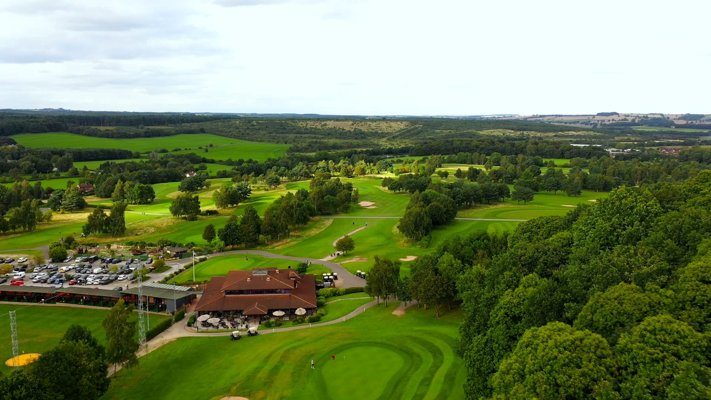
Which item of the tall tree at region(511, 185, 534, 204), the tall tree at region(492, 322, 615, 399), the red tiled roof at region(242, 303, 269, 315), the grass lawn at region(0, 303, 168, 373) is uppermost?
the tall tree at region(492, 322, 615, 399)

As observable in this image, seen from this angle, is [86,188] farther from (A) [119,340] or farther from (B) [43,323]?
(A) [119,340]

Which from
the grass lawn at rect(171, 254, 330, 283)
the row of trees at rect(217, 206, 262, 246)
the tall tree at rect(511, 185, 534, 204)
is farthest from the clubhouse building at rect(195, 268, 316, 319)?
the tall tree at rect(511, 185, 534, 204)

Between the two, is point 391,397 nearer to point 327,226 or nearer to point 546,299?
point 546,299

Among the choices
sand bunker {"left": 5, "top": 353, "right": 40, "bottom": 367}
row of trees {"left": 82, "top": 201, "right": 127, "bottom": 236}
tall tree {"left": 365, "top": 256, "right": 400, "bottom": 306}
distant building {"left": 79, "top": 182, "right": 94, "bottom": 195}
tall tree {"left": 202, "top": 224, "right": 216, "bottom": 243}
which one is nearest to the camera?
sand bunker {"left": 5, "top": 353, "right": 40, "bottom": 367}

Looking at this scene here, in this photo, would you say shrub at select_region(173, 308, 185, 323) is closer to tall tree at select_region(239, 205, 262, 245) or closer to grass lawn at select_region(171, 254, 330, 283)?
grass lawn at select_region(171, 254, 330, 283)

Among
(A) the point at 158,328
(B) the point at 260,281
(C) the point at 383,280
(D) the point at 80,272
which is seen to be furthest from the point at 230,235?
(C) the point at 383,280

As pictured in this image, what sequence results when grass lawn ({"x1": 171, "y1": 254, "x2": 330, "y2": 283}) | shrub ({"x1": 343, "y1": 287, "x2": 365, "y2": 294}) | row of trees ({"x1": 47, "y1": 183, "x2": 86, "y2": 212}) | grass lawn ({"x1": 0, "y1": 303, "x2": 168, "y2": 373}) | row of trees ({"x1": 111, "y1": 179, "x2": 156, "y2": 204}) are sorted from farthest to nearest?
row of trees ({"x1": 111, "y1": 179, "x2": 156, "y2": 204}) < row of trees ({"x1": 47, "y1": 183, "x2": 86, "y2": 212}) < grass lawn ({"x1": 171, "y1": 254, "x2": 330, "y2": 283}) < shrub ({"x1": 343, "y1": 287, "x2": 365, "y2": 294}) < grass lawn ({"x1": 0, "y1": 303, "x2": 168, "y2": 373})
